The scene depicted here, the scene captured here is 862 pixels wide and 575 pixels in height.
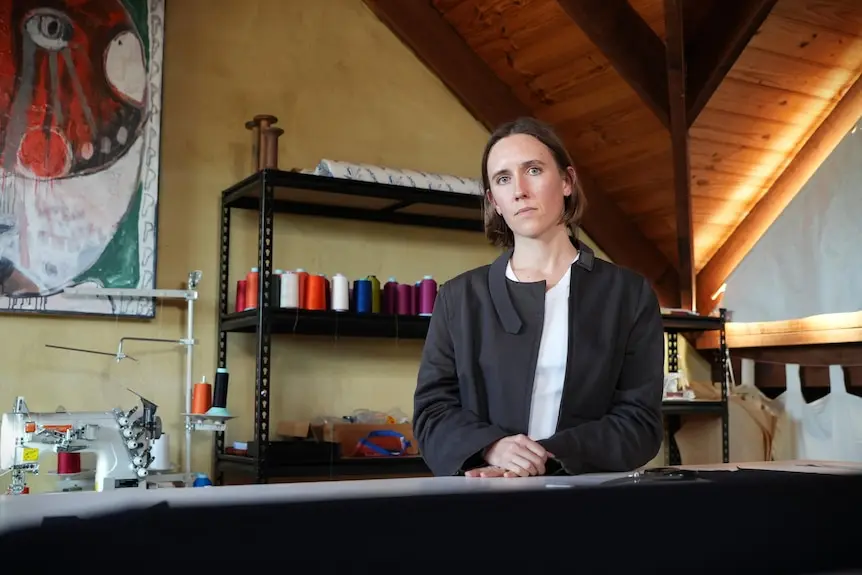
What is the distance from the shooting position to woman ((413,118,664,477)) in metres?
1.30

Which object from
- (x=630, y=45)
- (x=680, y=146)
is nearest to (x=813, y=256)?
(x=680, y=146)

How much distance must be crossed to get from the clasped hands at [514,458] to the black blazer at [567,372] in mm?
21

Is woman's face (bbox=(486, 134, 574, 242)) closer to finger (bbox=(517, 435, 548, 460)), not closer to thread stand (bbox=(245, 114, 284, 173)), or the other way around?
finger (bbox=(517, 435, 548, 460))

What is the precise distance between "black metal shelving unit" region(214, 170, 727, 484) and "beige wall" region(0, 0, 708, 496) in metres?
0.06

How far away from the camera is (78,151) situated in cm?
312

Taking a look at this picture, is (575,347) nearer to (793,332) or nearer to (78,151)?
(78,151)

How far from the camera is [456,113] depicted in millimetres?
4027

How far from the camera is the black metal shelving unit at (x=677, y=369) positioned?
384cm

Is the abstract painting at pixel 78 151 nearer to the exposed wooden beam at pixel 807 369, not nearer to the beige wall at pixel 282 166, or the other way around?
the beige wall at pixel 282 166

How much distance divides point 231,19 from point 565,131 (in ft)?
5.06

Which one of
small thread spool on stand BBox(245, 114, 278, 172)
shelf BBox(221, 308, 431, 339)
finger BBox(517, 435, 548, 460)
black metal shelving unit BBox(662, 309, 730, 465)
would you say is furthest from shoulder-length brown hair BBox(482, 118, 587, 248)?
black metal shelving unit BBox(662, 309, 730, 465)

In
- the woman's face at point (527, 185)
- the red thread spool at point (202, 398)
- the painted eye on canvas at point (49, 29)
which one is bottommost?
the red thread spool at point (202, 398)

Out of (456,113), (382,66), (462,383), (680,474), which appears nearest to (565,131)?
(456,113)

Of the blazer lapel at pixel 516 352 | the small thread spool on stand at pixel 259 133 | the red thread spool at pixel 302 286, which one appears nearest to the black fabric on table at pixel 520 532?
the blazer lapel at pixel 516 352
